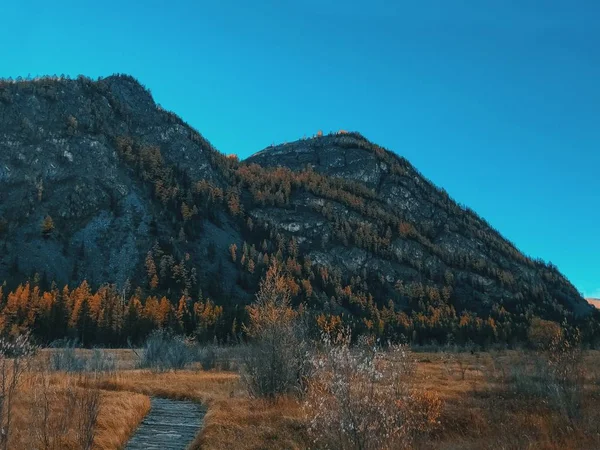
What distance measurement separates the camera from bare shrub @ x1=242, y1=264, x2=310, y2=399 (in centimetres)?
1905

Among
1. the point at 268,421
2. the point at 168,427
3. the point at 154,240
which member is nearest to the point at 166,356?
the point at 168,427

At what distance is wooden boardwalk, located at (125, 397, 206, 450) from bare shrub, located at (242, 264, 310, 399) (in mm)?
2501

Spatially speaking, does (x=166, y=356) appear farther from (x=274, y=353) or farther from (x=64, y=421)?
(x=64, y=421)

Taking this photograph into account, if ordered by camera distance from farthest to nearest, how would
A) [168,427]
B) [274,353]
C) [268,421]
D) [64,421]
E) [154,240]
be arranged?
1. [154,240]
2. [274,353]
3. [268,421]
4. [168,427]
5. [64,421]

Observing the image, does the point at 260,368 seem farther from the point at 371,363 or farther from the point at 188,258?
the point at 188,258

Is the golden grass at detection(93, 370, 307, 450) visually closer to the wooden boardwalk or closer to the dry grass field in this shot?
the dry grass field

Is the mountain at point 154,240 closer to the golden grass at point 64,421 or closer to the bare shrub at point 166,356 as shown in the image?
the bare shrub at point 166,356

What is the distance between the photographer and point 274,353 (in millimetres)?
19172

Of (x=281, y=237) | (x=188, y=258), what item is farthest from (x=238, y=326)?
(x=281, y=237)

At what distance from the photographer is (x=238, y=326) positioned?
293 feet

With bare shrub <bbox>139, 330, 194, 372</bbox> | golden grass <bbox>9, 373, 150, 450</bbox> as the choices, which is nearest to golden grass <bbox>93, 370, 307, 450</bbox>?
golden grass <bbox>9, 373, 150, 450</bbox>

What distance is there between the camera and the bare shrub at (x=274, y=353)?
19.0m

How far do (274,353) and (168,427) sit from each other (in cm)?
552

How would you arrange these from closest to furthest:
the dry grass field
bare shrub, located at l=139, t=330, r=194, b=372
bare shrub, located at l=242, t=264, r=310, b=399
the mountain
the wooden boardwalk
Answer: the dry grass field
the wooden boardwalk
bare shrub, located at l=242, t=264, r=310, b=399
bare shrub, located at l=139, t=330, r=194, b=372
the mountain
